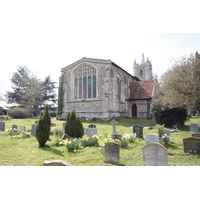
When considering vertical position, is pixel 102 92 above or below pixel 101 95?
above

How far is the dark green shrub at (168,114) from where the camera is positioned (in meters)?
11.9

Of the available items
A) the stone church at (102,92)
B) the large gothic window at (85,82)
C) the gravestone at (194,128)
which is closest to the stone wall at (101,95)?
the stone church at (102,92)

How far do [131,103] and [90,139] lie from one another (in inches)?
657

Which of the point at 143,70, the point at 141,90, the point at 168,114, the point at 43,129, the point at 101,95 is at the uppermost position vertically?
the point at 143,70

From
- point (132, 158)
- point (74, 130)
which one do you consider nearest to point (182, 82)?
point (132, 158)

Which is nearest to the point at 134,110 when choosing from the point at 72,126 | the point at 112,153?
the point at 72,126

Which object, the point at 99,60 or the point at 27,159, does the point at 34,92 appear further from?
the point at 27,159

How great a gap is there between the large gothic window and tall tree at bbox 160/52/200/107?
40.7ft

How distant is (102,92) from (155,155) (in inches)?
597

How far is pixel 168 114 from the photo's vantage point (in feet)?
39.8

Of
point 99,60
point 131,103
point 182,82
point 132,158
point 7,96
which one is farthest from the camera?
point 7,96

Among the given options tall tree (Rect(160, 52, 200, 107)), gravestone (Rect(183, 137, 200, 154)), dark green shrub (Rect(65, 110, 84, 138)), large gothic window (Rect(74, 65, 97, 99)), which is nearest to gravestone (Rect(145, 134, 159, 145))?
gravestone (Rect(183, 137, 200, 154))

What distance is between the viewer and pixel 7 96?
3078 centimetres

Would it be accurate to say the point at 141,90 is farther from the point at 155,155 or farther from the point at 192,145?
the point at 155,155
